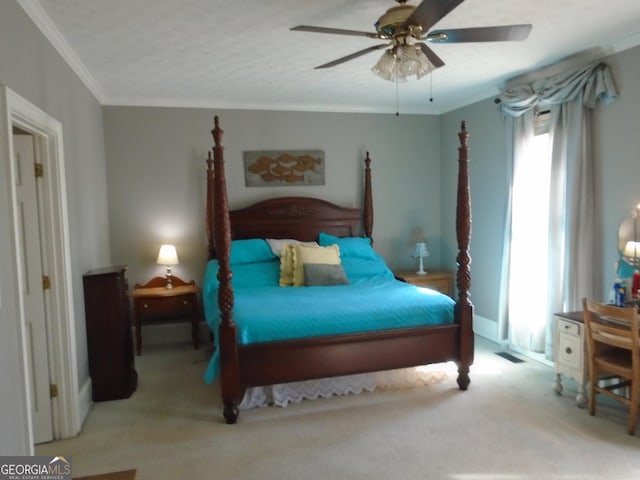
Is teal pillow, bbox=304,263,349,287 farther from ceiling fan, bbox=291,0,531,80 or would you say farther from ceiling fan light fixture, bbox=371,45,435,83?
ceiling fan, bbox=291,0,531,80

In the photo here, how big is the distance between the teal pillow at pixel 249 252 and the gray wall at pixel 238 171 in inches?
21.6

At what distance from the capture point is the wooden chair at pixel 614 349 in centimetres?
260

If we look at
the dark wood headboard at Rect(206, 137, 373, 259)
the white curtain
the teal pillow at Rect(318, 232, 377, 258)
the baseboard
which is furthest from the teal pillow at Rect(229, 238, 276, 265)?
the white curtain

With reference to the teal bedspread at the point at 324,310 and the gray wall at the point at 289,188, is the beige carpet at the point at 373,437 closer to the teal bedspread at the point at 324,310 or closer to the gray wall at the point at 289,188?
the teal bedspread at the point at 324,310

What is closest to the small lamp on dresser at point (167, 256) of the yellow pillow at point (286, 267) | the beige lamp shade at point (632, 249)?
the yellow pillow at point (286, 267)

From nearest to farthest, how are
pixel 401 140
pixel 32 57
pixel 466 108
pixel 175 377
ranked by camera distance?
pixel 32 57 → pixel 175 377 → pixel 466 108 → pixel 401 140

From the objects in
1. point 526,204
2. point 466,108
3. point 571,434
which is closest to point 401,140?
point 466,108

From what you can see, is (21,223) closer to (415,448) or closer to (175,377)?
(175,377)

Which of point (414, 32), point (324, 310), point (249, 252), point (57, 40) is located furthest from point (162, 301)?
point (414, 32)

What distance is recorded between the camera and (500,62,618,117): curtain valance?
10.4ft

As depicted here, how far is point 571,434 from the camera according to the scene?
2.69 meters

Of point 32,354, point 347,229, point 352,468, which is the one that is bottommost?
point 352,468

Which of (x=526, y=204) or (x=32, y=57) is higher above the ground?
(x=32, y=57)

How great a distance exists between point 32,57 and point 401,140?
395cm
